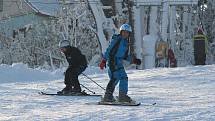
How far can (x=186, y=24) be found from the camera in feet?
126

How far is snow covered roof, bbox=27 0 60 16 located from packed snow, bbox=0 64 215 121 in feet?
75.0

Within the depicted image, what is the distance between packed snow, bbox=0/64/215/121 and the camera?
9969mm

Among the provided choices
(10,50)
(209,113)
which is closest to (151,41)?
(10,50)

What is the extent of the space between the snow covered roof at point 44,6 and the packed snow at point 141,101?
75.0 feet

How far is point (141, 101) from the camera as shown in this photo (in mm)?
12266

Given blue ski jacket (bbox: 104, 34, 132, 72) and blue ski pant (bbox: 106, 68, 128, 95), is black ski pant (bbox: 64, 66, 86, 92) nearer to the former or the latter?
blue ski pant (bbox: 106, 68, 128, 95)

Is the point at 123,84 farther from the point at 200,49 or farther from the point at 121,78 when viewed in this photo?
the point at 200,49

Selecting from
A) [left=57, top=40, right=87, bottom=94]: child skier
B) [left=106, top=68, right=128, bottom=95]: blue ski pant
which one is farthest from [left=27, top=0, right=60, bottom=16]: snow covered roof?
[left=106, top=68, right=128, bottom=95]: blue ski pant

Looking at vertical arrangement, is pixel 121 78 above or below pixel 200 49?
above

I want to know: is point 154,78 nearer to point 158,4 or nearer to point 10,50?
point 158,4

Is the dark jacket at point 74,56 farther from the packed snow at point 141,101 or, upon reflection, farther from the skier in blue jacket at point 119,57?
the skier in blue jacket at point 119,57

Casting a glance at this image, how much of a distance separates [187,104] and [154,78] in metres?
6.61

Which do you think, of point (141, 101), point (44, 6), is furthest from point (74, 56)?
point (44, 6)

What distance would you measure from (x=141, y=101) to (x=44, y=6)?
104 feet
